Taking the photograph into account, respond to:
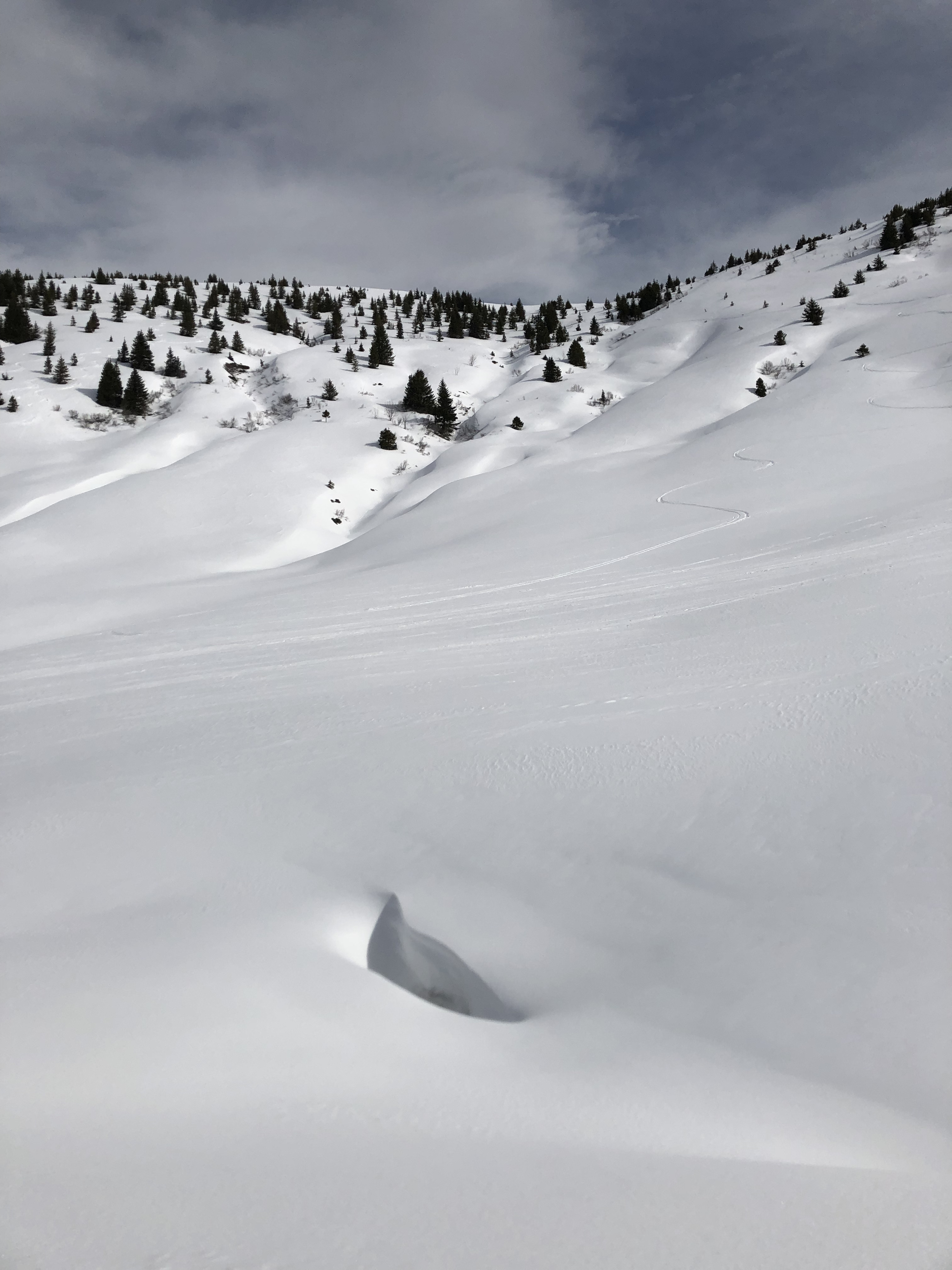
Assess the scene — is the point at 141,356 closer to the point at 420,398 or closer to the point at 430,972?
the point at 420,398

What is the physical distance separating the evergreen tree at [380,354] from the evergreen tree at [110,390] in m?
12.3

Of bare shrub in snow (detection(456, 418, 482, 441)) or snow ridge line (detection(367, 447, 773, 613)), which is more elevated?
bare shrub in snow (detection(456, 418, 482, 441))

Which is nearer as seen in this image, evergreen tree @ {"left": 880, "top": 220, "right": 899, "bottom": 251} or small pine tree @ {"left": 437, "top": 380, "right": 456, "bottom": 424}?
small pine tree @ {"left": 437, "top": 380, "right": 456, "bottom": 424}

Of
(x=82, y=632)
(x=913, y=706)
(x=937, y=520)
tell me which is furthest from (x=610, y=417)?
(x=913, y=706)

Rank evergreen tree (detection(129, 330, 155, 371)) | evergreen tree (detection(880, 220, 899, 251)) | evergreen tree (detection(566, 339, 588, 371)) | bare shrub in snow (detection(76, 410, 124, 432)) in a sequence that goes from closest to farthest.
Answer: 1. bare shrub in snow (detection(76, 410, 124, 432))
2. evergreen tree (detection(129, 330, 155, 371))
3. evergreen tree (detection(566, 339, 588, 371))
4. evergreen tree (detection(880, 220, 899, 251))

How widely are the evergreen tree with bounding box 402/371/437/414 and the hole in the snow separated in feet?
90.1

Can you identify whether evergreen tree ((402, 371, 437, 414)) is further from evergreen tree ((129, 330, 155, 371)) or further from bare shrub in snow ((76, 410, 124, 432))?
evergreen tree ((129, 330, 155, 371))

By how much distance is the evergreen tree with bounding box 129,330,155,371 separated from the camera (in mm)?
31438

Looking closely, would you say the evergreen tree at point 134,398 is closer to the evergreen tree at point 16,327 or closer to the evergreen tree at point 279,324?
the evergreen tree at point 16,327

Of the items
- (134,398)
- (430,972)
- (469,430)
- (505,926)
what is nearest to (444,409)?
(469,430)

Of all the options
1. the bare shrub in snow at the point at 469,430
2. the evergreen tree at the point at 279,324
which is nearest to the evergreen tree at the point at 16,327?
the evergreen tree at the point at 279,324

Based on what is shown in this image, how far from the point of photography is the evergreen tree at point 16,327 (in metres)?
33.7

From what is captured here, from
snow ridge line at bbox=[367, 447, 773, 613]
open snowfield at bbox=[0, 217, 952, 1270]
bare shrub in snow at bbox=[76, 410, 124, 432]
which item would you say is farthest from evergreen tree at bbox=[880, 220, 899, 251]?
bare shrub in snow at bbox=[76, 410, 124, 432]

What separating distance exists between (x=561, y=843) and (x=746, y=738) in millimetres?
1301
